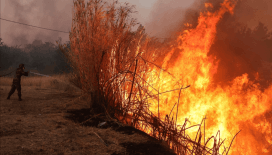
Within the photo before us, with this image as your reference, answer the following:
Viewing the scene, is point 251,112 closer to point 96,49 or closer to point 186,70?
point 186,70

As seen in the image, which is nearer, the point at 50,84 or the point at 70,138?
the point at 70,138

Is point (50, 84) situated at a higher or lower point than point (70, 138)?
higher

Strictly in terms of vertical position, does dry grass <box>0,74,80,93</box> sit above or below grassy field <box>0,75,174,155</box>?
above

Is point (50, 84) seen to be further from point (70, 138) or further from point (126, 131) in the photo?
point (126, 131)

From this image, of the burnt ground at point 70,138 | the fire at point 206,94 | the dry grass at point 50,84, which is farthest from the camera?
the dry grass at point 50,84

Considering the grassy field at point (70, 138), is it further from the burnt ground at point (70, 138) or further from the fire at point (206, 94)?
the fire at point (206, 94)

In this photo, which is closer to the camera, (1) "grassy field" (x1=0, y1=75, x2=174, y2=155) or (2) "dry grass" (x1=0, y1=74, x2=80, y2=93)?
(1) "grassy field" (x1=0, y1=75, x2=174, y2=155)

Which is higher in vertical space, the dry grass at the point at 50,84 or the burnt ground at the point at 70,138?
the dry grass at the point at 50,84

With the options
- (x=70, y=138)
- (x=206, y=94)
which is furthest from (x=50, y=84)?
(x=70, y=138)

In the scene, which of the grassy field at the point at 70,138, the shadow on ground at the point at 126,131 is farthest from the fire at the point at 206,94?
the grassy field at the point at 70,138

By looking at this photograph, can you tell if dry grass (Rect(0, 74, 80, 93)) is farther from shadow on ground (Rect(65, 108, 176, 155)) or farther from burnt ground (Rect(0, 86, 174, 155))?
burnt ground (Rect(0, 86, 174, 155))

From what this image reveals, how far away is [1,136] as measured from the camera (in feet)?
10.5

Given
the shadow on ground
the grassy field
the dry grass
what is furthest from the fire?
the dry grass

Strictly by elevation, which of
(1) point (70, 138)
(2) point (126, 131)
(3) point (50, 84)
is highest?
(3) point (50, 84)
